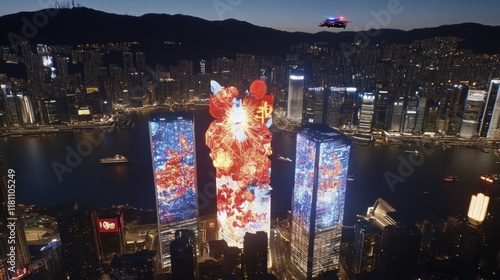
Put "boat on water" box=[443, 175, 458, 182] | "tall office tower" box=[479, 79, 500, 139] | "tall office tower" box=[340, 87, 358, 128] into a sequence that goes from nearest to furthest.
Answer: "boat on water" box=[443, 175, 458, 182]
"tall office tower" box=[479, 79, 500, 139]
"tall office tower" box=[340, 87, 358, 128]

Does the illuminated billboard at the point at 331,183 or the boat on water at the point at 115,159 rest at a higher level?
the illuminated billboard at the point at 331,183

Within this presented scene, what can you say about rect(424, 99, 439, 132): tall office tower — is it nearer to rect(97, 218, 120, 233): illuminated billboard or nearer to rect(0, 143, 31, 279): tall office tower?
rect(97, 218, 120, 233): illuminated billboard

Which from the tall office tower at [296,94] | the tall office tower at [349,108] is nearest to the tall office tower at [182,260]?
the tall office tower at [349,108]

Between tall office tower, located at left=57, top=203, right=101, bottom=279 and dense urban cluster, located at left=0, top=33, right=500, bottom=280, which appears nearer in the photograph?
dense urban cluster, located at left=0, top=33, right=500, bottom=280

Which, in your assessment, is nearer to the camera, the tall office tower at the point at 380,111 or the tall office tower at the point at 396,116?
the tall office tower at the point at 396,116

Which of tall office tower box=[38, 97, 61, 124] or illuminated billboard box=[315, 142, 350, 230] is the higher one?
illuminated billboard box=[315, 142, 350, 230]

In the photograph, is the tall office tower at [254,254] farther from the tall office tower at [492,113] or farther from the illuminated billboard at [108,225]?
the tall office tower at [492,113]

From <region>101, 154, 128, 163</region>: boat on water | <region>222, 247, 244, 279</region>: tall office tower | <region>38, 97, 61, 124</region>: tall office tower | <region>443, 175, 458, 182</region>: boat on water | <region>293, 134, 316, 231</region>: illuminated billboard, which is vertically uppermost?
<region>293, 134, 316, 231</region>: illuminated billboard

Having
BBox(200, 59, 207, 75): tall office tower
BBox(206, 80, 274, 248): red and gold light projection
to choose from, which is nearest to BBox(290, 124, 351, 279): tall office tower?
BBox(206, 80, 274, 248): red and gold light projection
